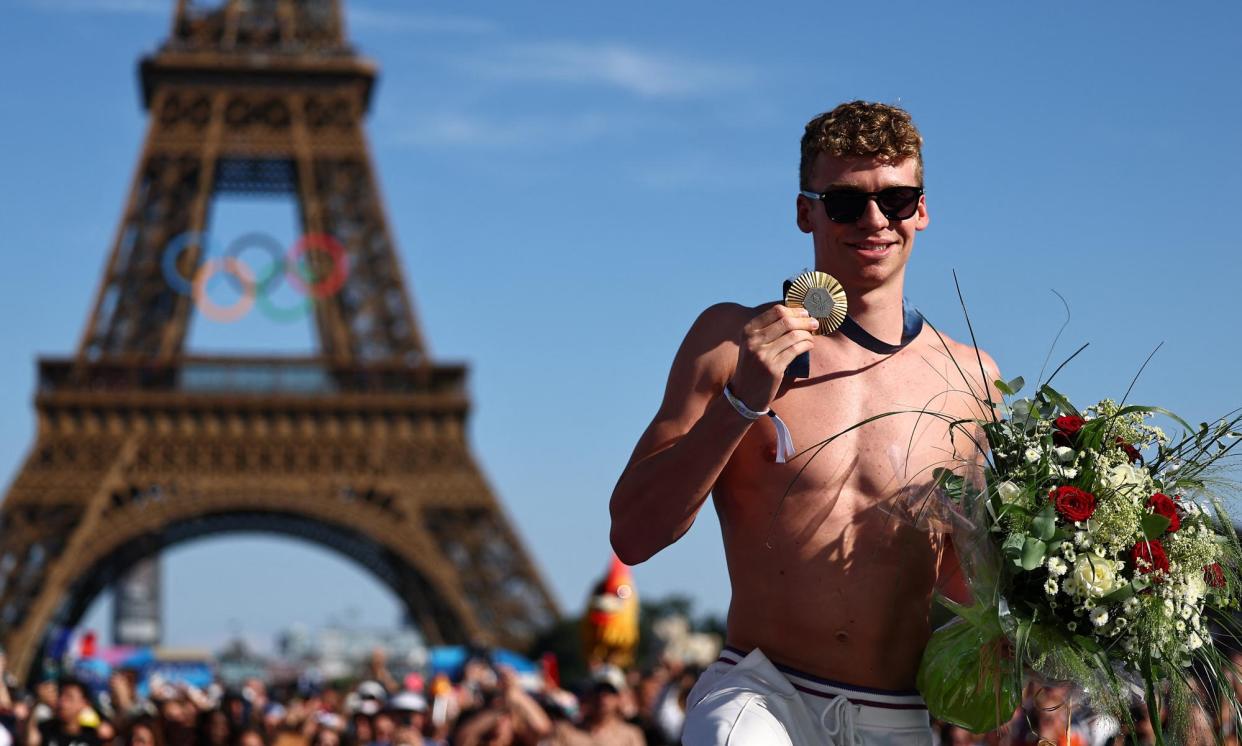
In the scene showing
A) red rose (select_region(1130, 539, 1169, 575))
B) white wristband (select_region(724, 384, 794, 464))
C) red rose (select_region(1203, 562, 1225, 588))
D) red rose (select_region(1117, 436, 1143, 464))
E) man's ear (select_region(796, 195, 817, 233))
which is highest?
man's ear (select_region(796, 195, 817, 233))

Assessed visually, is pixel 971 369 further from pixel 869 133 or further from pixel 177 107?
Answer: pixel 177 107

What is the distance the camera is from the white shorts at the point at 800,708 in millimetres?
4168

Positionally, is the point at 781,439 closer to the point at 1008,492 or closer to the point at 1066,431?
the point at 1008,492

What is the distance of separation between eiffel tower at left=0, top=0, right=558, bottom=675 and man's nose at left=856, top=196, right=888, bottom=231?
36.0m

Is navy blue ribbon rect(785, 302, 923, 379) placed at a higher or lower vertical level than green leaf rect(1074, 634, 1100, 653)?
→ higher

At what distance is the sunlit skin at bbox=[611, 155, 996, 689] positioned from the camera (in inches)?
169

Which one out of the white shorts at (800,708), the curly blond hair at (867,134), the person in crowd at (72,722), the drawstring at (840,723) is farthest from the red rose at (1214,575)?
the person in crowd at (72,722)

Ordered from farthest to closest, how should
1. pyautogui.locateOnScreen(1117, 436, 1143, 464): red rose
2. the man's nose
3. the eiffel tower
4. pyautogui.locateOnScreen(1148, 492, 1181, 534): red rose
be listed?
the eiffel tower, the man's nose, pyautogui.locateOnScreen(1117, 436, 1143, 464): red rose, pyautogui.locateOnScreen(1148, 492, 1181, 534): red rose

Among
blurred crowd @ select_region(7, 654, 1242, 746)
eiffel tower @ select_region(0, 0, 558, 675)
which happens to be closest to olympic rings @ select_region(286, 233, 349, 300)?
eiffel tower @ select_region(0, 0, 558, 675)

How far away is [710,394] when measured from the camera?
4281mm

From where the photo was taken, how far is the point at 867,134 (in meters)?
4.34

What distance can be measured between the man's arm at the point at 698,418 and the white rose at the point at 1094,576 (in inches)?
27.6

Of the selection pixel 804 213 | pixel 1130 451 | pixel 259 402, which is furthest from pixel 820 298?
pixel 259 402

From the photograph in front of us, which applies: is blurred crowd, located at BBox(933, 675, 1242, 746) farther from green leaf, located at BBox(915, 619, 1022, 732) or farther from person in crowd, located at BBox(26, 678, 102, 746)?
person in crowd, located at BBox(26, 678, 102, 746)
